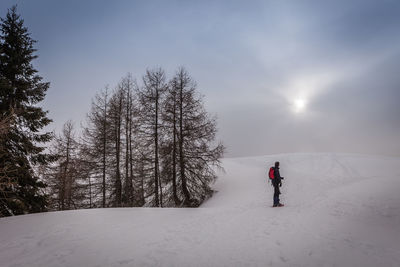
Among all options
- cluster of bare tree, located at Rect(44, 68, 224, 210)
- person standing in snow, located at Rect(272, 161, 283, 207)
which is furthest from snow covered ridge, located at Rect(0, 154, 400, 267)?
cluster of bare tree, located at Rect(44, 68, 224, 210)

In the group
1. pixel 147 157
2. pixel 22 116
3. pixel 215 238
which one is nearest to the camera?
pixel 215 238

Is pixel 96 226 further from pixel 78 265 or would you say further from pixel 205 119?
pixel 205 119

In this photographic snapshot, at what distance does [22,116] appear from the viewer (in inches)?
355

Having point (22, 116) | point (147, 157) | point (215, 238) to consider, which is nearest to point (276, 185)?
point (215, 238)

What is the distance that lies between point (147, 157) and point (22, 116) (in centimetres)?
737

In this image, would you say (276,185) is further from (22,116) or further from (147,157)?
(22,116)

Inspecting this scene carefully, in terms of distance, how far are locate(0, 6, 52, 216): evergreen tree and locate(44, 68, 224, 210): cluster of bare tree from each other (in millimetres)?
4173

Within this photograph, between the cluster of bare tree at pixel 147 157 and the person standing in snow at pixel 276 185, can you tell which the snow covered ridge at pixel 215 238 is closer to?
the person standing in snow at pixel 276 185

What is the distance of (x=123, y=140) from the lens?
49.5 ft

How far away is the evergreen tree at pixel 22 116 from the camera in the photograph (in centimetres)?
831

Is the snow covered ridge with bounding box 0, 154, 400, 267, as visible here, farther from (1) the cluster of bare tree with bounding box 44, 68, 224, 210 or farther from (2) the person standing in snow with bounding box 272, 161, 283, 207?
(1) the cluster of bare tree with bounding box 44, 68, 224, 210

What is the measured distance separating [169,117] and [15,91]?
8445 millimetres

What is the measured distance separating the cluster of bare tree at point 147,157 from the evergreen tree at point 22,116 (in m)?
4.17

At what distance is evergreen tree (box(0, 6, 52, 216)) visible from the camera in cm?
831
